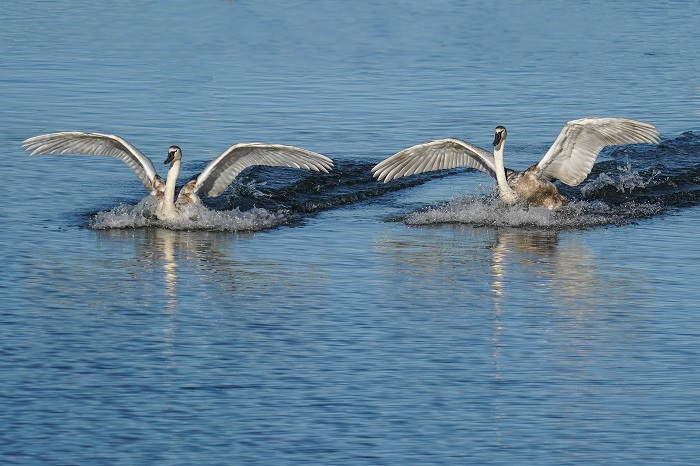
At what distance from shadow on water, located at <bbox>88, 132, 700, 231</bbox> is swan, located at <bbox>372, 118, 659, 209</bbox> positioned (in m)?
0.31

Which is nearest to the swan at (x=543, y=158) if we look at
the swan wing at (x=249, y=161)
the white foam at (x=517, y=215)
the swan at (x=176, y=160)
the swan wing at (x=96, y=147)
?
the white foam at (x=517, y=215)

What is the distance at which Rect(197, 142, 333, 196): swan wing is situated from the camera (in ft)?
63.0

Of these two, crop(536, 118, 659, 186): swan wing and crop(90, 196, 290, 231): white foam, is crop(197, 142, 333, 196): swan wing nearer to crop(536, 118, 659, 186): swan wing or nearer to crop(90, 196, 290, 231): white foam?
crop(90, 196, 290, 231): white foam

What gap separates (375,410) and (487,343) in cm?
217

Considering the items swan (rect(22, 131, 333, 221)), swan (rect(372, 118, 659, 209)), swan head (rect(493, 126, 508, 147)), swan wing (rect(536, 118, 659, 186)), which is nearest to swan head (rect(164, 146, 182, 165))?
swan (rect(22, 131, 333, 221))

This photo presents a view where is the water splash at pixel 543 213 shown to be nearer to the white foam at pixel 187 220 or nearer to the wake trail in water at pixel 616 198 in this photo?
the wake trail in water at pixel 616 198

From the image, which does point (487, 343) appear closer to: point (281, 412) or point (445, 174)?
point (281, 412)

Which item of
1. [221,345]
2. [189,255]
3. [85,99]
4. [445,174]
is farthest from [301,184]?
[221,345]

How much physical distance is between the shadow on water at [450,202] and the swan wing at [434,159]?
55 centimetres

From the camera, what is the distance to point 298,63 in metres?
30.8

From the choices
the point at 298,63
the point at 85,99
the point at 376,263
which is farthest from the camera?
the point at 298,63

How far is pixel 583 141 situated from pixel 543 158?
1.82 feet

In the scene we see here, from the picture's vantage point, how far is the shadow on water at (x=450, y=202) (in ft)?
64.0

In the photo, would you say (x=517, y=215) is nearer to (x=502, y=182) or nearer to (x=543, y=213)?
(x=543, y=213)
